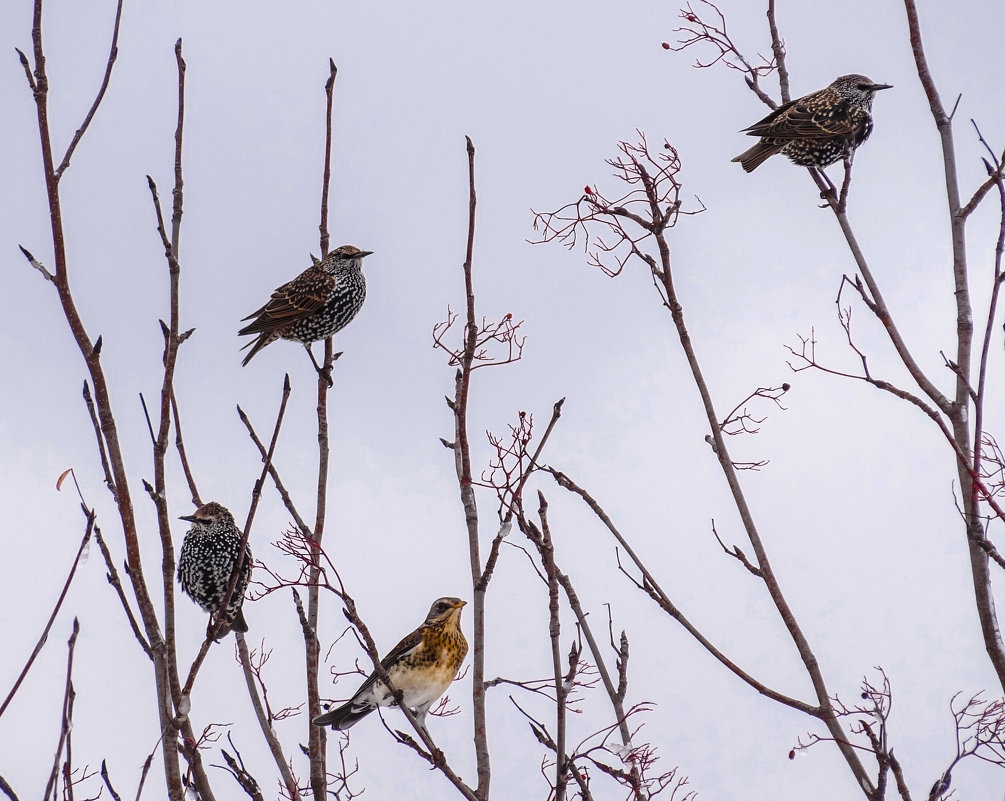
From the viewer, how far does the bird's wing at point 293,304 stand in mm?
8867

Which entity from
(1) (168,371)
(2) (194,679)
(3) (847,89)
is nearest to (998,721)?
(2) (194,679)

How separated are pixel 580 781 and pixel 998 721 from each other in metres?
1.26

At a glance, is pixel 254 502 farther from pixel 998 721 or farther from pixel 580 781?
pixel 998 721

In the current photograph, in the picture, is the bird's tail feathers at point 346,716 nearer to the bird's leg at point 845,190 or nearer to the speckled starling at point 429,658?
the speckled starling at point 429,658

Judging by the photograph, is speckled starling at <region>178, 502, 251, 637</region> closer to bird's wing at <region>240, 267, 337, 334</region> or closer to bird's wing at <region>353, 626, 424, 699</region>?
bird's wing at <region>353, 626, 424, 699</region>

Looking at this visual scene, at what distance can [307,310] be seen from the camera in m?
8.84

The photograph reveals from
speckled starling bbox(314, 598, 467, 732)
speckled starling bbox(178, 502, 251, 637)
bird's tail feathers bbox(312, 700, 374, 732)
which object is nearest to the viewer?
bird's tail feathers bbox(312, 700, 374, 732)

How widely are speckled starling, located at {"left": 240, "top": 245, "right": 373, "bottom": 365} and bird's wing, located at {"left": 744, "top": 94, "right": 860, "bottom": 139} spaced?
338 centimetres

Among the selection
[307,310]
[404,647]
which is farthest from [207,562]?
[307,310]

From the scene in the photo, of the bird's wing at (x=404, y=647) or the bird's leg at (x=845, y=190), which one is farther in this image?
the bird's wing at (x=404, y=647)

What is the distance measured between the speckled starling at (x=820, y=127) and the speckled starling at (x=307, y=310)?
3.22 meters

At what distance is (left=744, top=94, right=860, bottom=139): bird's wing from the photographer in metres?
7.07

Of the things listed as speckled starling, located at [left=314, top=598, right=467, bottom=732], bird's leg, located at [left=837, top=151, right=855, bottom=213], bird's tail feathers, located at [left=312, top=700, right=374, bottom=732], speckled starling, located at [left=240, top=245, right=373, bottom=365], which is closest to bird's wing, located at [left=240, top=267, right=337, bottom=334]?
speckled starling, located at [left=240, top=245, right=373, bottom=365]

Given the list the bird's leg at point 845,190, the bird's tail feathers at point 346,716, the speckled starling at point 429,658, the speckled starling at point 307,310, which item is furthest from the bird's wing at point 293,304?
→ the bird's leg at point 845,190
